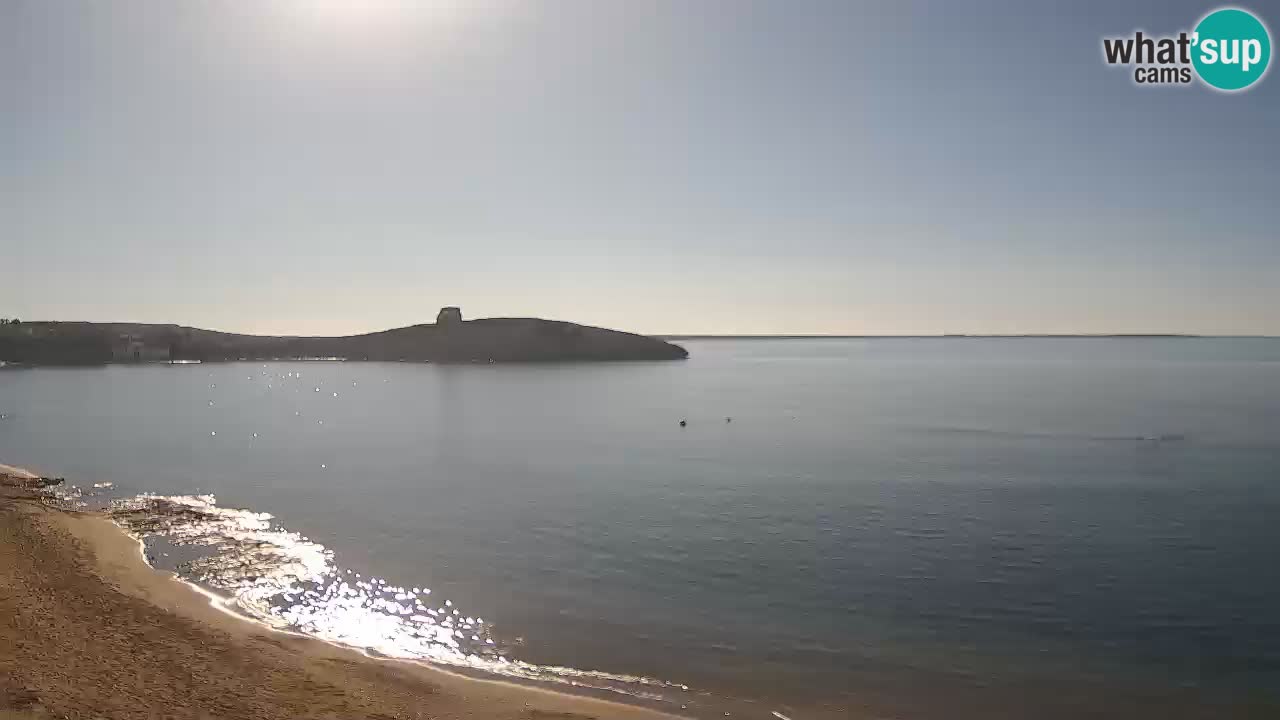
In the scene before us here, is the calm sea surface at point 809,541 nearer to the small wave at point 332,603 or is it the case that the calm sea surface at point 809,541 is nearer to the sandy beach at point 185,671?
the small wave at point 332,603

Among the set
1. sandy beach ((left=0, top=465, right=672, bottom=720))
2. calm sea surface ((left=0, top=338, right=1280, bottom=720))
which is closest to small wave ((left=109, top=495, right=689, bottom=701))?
calm sea surface ((left=0, top=338, right=1280, bottom=720))

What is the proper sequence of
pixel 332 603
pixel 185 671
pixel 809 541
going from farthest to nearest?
1. pixel 809 541
2. pixel 332 603
3. pixel 185 671

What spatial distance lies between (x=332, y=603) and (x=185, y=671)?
8.84 meters

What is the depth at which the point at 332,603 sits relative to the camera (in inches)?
1114

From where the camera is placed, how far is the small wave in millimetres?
22594

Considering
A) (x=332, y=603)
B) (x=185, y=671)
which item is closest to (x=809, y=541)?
(x=332, y=603)

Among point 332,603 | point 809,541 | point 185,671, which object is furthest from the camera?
point 809,541

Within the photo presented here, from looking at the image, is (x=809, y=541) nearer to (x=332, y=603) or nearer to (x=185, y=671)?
(x=332, y=603)

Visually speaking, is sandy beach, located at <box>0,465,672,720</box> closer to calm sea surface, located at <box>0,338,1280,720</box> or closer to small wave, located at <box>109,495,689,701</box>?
small wave, located at <box>109,495,689,701</box>

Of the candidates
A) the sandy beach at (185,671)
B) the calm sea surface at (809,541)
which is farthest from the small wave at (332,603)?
the sandy beach at (185,671)

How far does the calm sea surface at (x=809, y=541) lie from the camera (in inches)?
885

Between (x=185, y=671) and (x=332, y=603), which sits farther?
(x=332, y=603)

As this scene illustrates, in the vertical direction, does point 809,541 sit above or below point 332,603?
above

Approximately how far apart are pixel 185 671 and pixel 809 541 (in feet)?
89.2
